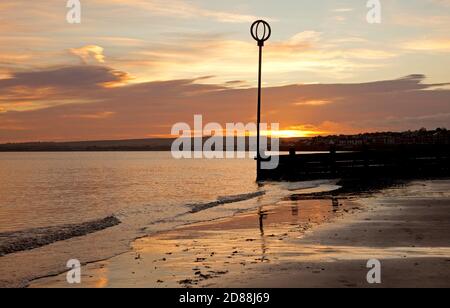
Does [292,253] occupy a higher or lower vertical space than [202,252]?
higher

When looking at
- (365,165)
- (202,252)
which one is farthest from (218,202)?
(202,252)

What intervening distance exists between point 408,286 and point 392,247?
12.1ft

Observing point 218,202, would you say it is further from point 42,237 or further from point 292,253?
point 292,253

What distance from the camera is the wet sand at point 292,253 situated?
930 centimetres

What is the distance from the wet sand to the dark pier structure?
72.1ft

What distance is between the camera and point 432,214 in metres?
17.9

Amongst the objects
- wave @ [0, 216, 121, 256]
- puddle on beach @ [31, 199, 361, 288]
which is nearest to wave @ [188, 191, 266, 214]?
wave @ [0, 216, 121, 256]

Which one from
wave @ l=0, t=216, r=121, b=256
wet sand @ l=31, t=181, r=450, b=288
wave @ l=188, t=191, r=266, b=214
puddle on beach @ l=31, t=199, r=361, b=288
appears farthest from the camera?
wave @ l=188, t=191, r=266, b=214

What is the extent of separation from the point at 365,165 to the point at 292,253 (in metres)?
31.3

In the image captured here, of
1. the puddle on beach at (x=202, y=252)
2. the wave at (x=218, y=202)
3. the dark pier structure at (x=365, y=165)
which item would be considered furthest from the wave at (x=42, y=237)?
the dark pier structure at (x=365, y=165)

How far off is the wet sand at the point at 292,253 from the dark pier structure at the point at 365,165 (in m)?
22.0

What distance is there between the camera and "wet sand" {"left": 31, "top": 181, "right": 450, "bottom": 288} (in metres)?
9.30

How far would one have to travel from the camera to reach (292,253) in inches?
461

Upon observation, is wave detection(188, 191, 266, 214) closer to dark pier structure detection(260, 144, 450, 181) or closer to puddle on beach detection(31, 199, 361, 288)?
puddle on beach detection(31, 199, 361, 288)
